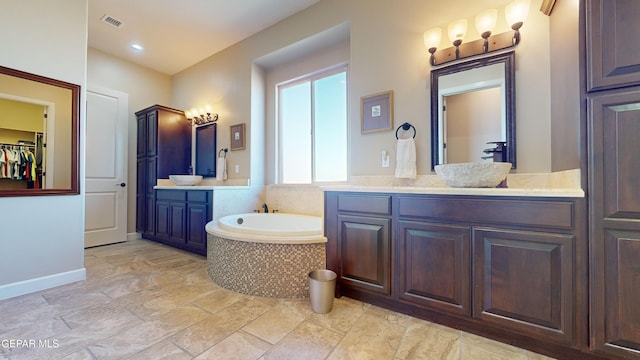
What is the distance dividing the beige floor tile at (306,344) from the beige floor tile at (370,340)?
0.19 ft

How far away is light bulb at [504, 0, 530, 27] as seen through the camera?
1811mm

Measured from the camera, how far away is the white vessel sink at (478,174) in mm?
1596

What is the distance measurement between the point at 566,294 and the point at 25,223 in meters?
3.81

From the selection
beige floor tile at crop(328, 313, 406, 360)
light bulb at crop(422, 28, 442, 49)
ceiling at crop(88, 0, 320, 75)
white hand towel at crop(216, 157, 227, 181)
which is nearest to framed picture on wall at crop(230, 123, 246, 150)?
white hand towel at crop(216, 157, 227, 181)

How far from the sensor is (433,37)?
84.3 inches

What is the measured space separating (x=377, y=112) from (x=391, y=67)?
424 millimetres

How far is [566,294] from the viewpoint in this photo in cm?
127

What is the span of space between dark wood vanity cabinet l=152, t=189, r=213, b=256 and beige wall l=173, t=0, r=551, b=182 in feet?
2.20

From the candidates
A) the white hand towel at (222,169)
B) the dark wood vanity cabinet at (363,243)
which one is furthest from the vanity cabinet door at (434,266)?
the white hand towel at (222,169)

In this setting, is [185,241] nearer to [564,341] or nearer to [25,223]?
[25,223]

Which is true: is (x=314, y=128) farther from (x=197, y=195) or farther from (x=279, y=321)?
(x=279, y=321)

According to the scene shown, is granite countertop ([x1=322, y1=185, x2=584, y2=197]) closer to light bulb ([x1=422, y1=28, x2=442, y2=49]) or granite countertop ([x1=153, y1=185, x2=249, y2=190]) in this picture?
light bulb ([x1=422, y1=28, x2=442, y2=49])

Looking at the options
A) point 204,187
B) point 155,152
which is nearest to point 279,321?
point 204,187

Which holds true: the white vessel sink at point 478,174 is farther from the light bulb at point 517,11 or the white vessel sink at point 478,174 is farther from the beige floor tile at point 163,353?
the beige floor tile at point 163,353
